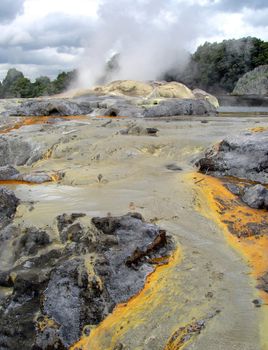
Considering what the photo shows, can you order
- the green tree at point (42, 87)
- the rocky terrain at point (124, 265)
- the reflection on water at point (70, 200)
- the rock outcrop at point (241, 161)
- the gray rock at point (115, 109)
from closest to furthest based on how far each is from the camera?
the rocky terrain at point (124, 265)
the reflection on water at point (70, 200)
the rock outcrop at point (241, 161)
the gray rock at point (115, 109)
the green tree at point (42, 87)

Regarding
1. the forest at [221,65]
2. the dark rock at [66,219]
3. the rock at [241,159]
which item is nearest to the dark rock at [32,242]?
the dark rock at [66,219]

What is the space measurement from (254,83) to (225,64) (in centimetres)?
950

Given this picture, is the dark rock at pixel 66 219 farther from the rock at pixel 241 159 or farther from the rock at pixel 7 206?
the rock at pixel 241 159

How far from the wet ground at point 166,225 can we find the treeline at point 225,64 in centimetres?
5167

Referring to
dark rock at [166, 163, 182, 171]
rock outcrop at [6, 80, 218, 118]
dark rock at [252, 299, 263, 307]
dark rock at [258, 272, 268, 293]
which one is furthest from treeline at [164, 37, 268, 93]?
dark rock at [252, 299, 263, 307]

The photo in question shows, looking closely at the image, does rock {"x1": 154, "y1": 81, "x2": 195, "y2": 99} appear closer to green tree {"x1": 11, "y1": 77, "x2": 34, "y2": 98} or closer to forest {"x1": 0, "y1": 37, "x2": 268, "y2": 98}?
green tree {"x1": 11, "y1": 77, "x2": 34, "y2": 98}

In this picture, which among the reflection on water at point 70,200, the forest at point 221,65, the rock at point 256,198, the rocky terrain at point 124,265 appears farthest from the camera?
the forest at point 221,65

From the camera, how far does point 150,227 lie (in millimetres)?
6004

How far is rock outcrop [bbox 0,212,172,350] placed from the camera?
472 cm

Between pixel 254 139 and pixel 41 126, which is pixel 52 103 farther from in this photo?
pixel 254 139

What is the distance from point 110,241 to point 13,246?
1.43 meters

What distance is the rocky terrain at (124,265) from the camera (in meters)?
4.57

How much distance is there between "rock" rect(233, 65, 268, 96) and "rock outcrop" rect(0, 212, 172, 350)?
178 feet

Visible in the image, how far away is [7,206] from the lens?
23.9ft
